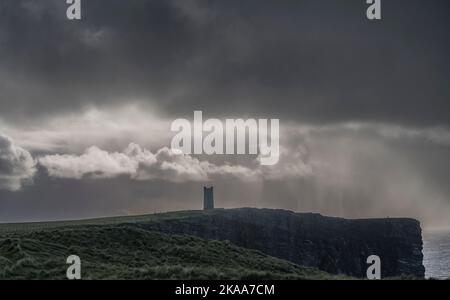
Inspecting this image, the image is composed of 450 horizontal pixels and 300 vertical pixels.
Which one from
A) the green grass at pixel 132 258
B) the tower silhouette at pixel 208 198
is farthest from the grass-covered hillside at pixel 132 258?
the tower silhouette at pixel 208 198

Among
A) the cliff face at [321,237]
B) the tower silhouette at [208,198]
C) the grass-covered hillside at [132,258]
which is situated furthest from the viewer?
the tower silhouette at [208,198]

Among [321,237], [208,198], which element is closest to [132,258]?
[208,198]

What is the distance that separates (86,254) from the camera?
36.7 m

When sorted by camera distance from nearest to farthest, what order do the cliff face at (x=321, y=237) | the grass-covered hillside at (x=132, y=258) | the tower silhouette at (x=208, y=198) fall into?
the grass-covered hillside at (x=132, y=258) → the cliff face at (x=321, y=237) → the tower silhouette at (x=208, y=198)

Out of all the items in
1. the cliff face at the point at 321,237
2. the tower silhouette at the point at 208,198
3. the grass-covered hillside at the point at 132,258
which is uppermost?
the tower silhouette at the point at 208,198

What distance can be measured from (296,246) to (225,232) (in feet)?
82.6

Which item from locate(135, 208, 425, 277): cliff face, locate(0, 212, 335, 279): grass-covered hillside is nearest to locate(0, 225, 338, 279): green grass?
→ locate(0, 212, 335, 279): grass-covered hillside

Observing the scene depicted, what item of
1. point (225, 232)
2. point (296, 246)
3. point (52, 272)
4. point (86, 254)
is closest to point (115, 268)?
point (52, 272)

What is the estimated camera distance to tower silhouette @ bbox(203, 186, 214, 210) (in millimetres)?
102500

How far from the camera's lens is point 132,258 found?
3638 centimetres

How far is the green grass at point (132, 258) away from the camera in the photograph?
2758 centimetres

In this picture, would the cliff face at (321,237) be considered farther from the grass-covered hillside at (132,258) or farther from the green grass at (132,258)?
the grass-covered hillside at (132,258)

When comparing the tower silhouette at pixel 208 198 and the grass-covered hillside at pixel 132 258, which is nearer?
the grass-covered hillside at pixel 132 258

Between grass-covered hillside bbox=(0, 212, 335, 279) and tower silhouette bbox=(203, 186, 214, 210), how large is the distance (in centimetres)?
5509
